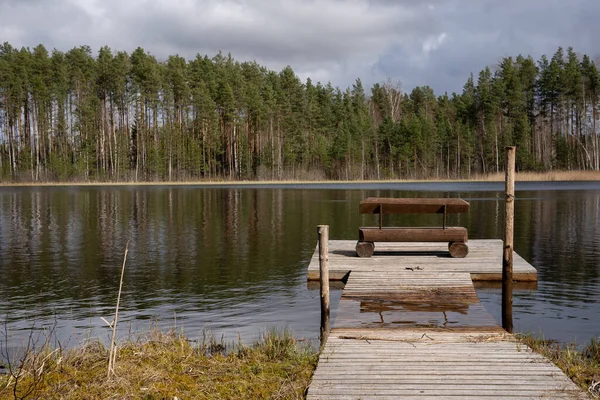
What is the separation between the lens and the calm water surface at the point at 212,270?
11.2 metres

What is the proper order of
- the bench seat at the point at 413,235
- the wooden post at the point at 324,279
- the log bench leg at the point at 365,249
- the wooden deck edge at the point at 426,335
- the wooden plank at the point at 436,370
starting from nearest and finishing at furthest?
the wooden plank at the point at 436,370
the wooden deck edge at the point at 426,335
the wooden post at the point at 324,279
the bench seat at the point at 413,235
the log bench leg at the point at 365,249

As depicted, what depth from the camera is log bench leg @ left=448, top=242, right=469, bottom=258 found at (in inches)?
575

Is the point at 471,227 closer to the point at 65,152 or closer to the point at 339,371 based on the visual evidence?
the point at 339,371

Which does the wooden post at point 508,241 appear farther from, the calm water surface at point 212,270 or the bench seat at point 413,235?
the bench seat at point 413,235

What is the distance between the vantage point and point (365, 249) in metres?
14.8

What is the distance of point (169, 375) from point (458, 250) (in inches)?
394

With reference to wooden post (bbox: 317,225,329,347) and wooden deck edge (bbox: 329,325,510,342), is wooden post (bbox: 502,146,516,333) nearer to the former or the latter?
wooden deck edge (bbox: 329,325,510,342)

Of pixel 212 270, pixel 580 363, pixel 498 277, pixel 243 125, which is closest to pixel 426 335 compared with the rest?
pixel 580 363

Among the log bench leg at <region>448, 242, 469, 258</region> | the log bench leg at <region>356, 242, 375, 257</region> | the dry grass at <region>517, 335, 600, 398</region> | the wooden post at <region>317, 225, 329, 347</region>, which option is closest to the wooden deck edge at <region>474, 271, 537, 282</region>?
the log bench leg at <region>448, 242, 469, 258</region>

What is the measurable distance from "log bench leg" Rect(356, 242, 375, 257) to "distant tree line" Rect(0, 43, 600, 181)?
69029 millimetres

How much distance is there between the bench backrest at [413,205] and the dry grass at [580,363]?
5231 mm

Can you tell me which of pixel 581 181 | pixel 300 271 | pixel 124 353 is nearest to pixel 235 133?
pixel 581 181

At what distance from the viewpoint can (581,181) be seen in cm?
7550

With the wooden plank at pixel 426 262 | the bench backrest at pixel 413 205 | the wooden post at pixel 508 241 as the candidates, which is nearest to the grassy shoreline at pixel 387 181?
the wooden plank at pixel 426 262
